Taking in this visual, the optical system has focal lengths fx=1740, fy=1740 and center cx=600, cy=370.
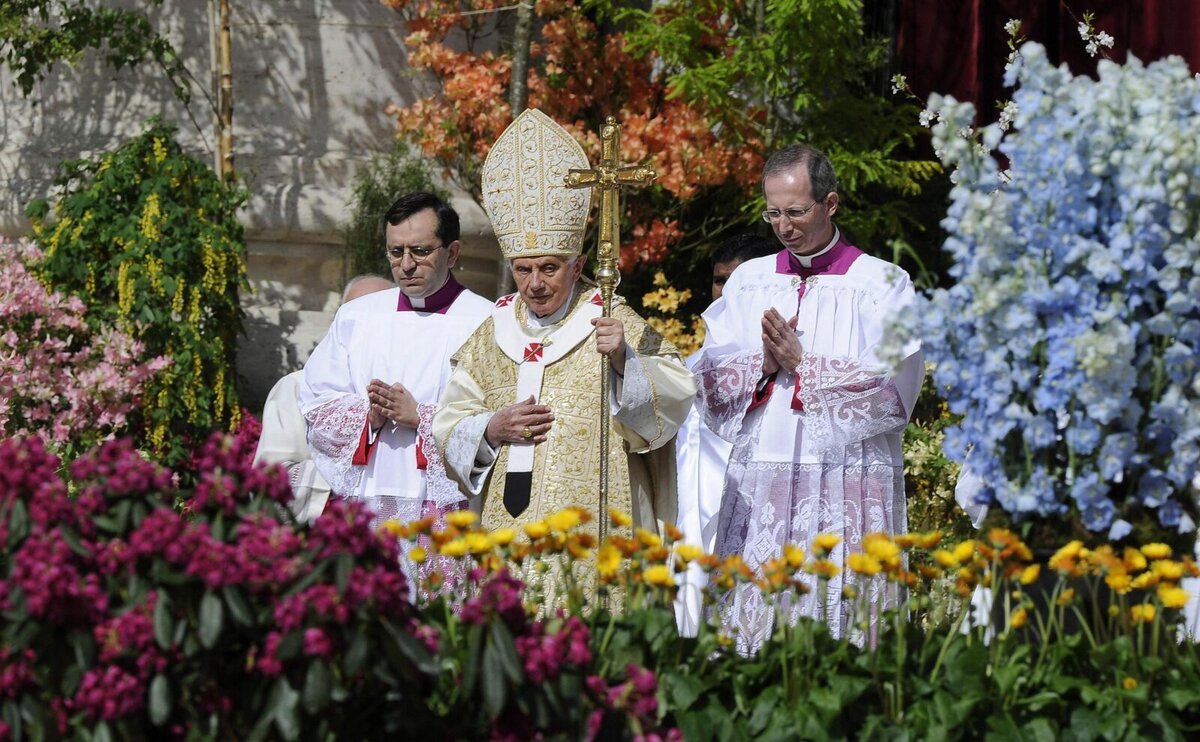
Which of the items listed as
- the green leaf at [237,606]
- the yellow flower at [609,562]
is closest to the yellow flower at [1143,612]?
the yellow flower at [609,562]

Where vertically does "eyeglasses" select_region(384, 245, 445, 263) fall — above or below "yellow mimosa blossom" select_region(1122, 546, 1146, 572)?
above

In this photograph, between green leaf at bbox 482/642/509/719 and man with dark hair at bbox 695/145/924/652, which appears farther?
man with dark hair at bbox 695/145/924/652

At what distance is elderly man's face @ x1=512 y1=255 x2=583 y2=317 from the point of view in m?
5.18

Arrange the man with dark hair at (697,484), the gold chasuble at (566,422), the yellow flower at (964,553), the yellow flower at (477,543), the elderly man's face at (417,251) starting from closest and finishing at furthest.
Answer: the yellow flower at (477,543)
the yellow flower at (964,553)
the gold chasuble at (566,422)
the man with dark hair at (697,484)
the elderly man's face at (417,251)

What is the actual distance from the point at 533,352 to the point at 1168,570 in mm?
2404

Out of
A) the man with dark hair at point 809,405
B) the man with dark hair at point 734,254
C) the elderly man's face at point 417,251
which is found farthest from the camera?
the man with dark hair at point 734,254

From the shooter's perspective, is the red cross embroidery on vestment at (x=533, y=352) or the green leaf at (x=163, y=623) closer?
the green leaf at (x=163, y=623)

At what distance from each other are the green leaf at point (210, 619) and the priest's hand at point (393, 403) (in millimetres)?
2980

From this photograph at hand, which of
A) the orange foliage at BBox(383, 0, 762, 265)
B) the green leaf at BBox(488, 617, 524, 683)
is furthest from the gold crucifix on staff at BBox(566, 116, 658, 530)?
the orange foliage at BBox(383, 0, 762, 265)

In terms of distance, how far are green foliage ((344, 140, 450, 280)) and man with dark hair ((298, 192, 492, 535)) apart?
261 centimetres

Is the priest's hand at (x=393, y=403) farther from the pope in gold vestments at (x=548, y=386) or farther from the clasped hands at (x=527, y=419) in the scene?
the clasped hands at (x=527, y=419)

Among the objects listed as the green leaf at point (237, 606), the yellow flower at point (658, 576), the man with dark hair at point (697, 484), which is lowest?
the green leaf at point (237, 606)

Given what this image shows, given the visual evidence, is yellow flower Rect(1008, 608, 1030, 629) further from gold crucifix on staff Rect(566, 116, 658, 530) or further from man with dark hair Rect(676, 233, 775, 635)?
man with dark hair Rect(676, 233, 775, 635)

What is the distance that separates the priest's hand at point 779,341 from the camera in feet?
17.5
